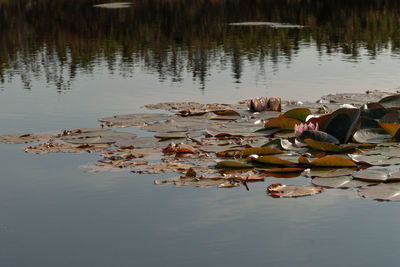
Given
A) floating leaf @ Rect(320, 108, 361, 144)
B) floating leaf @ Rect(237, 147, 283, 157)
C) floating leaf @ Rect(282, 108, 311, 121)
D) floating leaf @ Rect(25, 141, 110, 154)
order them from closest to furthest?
floating leaf @ Rect(237, 147, 283, 157) < floating leaf @ Rect(320, 108, 361, 144) < floating leaf @ Rect(25, 141, 110, 154) < floating leaf @ Rect(282, 108, 311, 121)

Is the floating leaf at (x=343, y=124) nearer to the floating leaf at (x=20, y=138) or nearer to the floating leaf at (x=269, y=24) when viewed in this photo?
the floating leaf at (x=20, y=138)

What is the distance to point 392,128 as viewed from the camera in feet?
23.2

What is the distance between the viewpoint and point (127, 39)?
18500 mm

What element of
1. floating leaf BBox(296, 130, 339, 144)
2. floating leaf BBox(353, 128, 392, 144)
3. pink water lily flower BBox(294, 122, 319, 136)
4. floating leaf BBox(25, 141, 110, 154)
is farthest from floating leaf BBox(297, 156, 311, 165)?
floating leaf BBox(25, 141, 110, 154)

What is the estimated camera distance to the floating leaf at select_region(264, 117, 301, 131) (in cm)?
763

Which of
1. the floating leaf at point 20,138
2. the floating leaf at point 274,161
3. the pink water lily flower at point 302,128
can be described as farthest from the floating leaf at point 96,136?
the pink water lily flower at point 302,128

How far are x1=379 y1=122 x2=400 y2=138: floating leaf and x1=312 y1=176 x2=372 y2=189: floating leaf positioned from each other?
4.45ft

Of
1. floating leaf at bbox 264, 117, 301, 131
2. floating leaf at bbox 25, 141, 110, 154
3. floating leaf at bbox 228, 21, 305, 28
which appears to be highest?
floating leaf at bbox 228, 21, 305, 28

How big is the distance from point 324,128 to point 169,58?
7.83 m

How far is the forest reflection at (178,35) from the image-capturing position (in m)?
14.0

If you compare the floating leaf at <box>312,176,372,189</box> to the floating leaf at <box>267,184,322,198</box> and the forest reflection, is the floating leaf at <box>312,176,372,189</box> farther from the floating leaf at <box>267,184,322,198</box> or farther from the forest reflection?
the forest reflection

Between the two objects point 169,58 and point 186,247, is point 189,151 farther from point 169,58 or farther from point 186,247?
point 169,58

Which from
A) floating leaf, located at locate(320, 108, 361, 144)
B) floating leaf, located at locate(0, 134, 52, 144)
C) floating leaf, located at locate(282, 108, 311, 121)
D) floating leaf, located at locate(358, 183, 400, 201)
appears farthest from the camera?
floating leaf, located at locate(282, 108, 311, 121)

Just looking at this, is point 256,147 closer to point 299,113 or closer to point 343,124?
point 343,124
